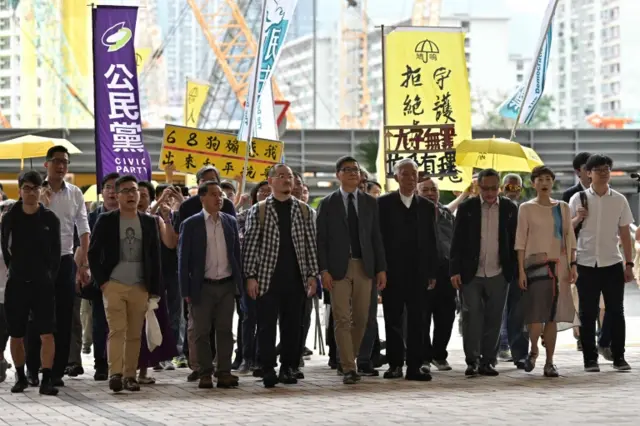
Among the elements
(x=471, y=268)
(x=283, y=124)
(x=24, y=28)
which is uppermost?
(x=24, y=28)

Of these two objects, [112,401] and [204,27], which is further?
[204,27]

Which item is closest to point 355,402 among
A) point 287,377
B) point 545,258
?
point 287,377

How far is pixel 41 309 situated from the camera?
11.1m

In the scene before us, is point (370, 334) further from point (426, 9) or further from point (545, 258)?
point (426, 9)

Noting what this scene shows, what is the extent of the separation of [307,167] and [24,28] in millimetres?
23650

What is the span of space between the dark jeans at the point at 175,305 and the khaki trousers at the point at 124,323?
72.5 inches

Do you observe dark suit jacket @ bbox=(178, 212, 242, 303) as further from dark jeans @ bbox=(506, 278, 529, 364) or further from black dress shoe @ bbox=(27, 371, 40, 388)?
dark jeans @ bbox=(506, 278, 529, 364)

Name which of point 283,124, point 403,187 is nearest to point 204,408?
point 403,187

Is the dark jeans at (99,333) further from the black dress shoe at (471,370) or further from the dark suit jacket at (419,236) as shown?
the black dress shoe at (471,370)

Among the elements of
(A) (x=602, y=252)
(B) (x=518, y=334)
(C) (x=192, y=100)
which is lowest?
(B) (x=518, y=334)

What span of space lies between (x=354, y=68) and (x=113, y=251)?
349 feet

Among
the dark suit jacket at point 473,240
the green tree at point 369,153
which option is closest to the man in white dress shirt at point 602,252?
the dark suit jacket at point 473,240

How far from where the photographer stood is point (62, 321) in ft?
38.2

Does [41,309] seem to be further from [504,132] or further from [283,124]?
[504,132]
